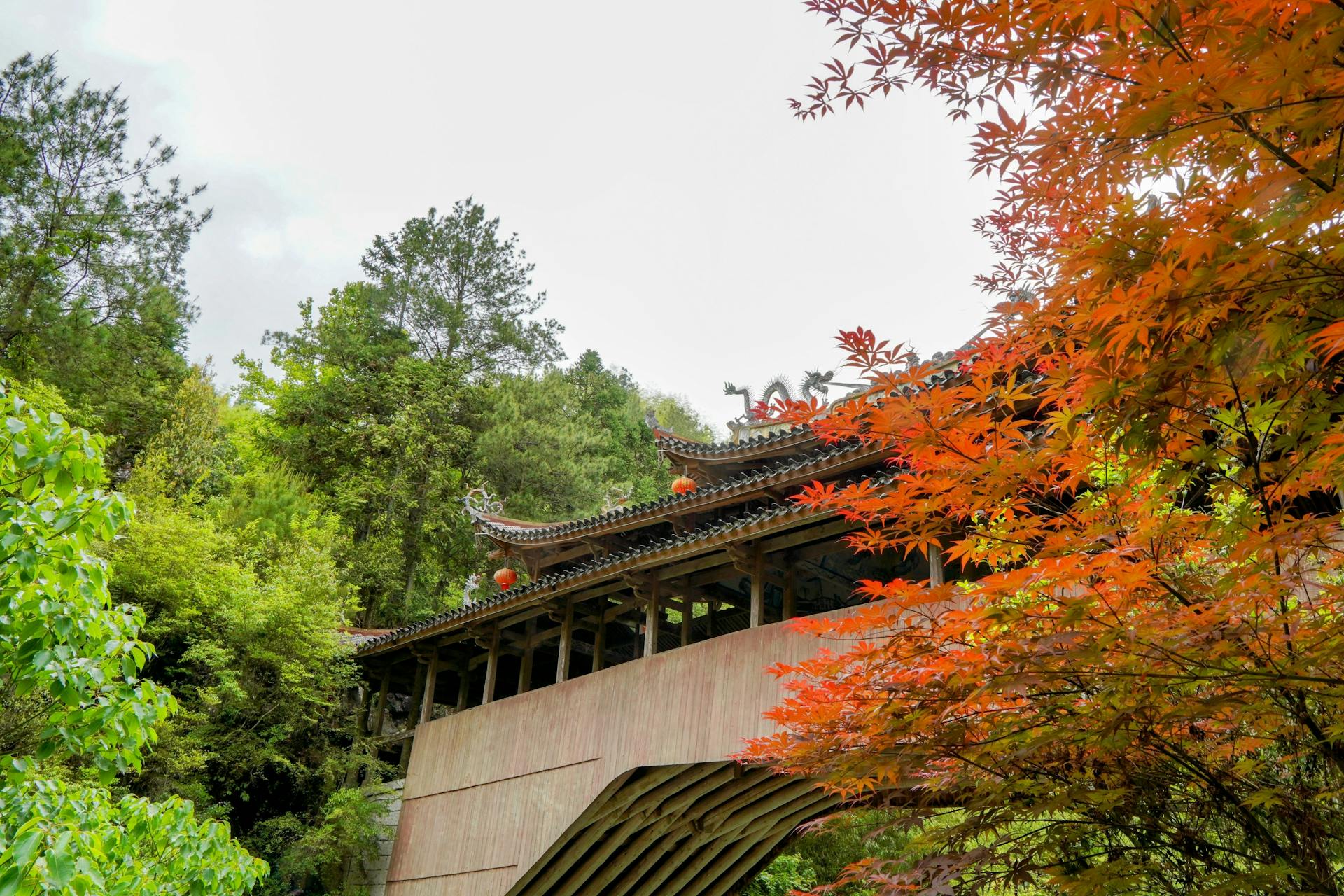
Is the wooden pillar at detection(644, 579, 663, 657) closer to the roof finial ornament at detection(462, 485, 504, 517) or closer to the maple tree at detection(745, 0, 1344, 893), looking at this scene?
the roof finial ornament at detection(462, 485, 504, 517)

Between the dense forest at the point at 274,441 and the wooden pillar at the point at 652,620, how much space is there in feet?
12.4

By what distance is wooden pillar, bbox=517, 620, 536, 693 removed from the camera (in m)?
10.6

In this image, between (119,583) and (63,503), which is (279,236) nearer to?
(119,583)

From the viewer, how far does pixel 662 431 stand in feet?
36.5

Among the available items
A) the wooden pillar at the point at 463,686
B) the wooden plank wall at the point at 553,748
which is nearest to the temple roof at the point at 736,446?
the wooden plank wall at the point at 553,748

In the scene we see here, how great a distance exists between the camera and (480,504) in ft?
44.4

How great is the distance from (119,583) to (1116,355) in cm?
1324

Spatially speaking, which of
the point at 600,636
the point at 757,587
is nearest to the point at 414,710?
the point at 600,636

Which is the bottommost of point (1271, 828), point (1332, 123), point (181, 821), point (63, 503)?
point (181, 821)

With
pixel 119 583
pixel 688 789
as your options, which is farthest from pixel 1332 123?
pixel 119 583

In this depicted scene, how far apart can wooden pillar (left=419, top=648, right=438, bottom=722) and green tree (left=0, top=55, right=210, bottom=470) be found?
6.97 metres

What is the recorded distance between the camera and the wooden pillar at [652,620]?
8.62 meters

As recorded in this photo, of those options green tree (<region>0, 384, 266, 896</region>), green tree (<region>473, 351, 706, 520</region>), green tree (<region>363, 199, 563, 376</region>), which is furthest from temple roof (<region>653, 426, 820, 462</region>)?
green tree (<region>363, 199, 563, 376</region>)

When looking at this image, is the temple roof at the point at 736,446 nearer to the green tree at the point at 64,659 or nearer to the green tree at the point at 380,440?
the green tree at the point at 64,659
